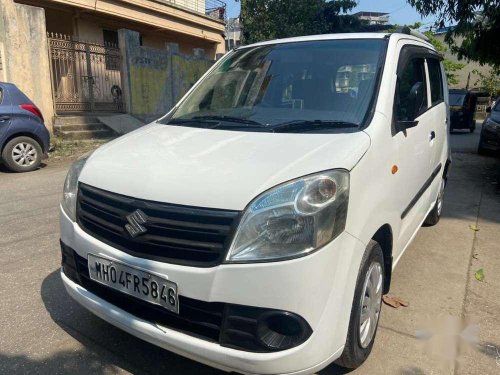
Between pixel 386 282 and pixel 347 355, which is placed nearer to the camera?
pixel 347 355

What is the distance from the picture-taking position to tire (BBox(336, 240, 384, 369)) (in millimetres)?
2100

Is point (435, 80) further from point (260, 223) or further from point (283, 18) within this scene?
point (283, 18)

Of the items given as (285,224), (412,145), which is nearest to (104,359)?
(285,224)

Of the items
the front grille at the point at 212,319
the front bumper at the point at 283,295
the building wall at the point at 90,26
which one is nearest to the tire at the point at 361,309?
→ the front bumper at the point at 283,295

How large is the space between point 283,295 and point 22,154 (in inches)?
278

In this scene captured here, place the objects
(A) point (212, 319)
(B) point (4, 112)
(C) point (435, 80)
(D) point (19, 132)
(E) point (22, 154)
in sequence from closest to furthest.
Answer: (A) point (212, 319)
(C) point (435, 80)
(B) point (4, 112)
(D) point (19, 132)
(E) point (22, 154)

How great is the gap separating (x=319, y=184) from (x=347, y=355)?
940 millimetres

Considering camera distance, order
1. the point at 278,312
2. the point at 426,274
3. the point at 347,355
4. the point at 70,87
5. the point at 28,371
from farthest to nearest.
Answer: the point at 70,87, the point at 426,274, the point at 28,371, the point at 347,355, the point at 278,312

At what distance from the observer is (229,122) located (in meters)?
2.75

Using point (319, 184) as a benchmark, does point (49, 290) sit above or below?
below

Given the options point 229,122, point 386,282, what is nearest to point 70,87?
point 229,122

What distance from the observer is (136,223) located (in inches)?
78.5

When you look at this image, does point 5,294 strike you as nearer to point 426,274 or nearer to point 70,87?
point 426,274

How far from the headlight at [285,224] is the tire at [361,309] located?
15.8 inches
